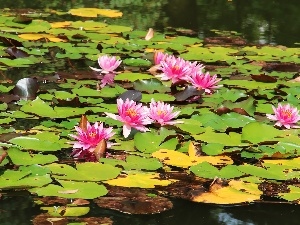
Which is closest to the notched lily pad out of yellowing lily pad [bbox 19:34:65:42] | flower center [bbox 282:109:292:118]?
flower center [bbox 282:109:292:118]

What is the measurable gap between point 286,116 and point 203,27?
2777mm

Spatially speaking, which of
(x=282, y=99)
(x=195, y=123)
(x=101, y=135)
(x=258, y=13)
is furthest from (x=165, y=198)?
(x=258, y=13)

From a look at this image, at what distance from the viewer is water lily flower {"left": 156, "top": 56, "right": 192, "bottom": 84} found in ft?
9.25

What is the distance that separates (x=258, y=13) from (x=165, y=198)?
4.62m

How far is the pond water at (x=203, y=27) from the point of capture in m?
1.57

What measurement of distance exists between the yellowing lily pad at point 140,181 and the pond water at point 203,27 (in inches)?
4.0

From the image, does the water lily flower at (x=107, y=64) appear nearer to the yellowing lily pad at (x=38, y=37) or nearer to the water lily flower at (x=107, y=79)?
the water lily flower at (x=107, y=79)

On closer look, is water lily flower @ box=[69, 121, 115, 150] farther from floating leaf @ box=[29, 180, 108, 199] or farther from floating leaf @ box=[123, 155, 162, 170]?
floating leaf @ box=[29, 180, 108, 199]

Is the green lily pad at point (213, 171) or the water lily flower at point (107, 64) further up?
the water lily flower at point (107, 64)

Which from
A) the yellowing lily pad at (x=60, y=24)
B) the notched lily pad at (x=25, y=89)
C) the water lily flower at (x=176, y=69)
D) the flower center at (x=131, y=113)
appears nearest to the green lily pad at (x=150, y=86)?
the water lily flower at (x=176, y=69)

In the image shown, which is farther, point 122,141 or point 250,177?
point 122,141

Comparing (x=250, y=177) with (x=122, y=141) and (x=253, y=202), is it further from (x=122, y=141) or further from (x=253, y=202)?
(x=122, y=141)

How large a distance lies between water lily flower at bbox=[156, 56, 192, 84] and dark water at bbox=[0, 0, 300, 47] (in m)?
1.73

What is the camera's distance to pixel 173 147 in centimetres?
206
